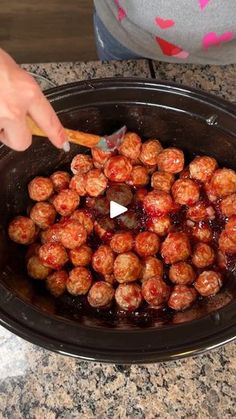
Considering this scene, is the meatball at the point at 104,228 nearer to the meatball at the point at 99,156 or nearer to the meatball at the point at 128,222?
the meatball at the point at 128,222

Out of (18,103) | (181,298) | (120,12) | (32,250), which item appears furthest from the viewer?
(120,12)

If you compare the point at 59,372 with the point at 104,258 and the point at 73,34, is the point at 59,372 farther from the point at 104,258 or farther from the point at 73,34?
the point at 73,34

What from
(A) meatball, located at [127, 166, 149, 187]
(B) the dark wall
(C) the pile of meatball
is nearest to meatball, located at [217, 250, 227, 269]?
(C) the pile of meatball

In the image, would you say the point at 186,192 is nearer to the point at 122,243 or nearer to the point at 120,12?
the point at 122,243

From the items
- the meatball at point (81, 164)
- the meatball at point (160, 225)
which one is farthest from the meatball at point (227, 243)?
the meatball at point (81, 164)

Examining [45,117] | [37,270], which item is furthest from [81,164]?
[45,117]

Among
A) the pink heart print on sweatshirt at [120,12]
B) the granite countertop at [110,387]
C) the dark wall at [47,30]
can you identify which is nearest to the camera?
the granite countertop at [110,387]

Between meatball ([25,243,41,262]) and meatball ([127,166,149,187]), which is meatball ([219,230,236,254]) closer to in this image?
meatball ([127,166,149,187])
